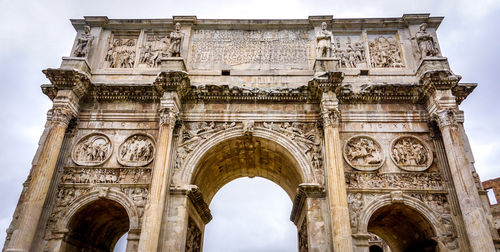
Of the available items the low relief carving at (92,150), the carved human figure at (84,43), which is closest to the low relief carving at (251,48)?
the carved human figure at (84,43)

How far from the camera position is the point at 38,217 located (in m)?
8.88

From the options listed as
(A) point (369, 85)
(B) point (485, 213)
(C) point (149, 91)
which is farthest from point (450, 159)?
(C) point (149, 91)

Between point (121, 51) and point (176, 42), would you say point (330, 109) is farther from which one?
point (121, 51)

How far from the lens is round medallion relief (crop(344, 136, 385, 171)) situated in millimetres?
10070

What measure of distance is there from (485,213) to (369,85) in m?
4.54

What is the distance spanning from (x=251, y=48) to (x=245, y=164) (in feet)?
13.5

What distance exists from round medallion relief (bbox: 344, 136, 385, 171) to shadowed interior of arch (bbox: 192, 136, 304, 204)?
1607 millimetres

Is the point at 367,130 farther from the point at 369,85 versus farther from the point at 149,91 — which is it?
the point at 149,91

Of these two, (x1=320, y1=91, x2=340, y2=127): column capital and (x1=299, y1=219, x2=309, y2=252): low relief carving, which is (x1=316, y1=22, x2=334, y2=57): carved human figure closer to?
(x1=320, y1=91, x2=340, y2=127): column capital

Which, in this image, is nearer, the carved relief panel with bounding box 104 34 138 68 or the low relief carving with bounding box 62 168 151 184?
the low relief carving with bounding box 62 168 151 184

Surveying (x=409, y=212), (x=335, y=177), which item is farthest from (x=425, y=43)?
(x=335, y=177)

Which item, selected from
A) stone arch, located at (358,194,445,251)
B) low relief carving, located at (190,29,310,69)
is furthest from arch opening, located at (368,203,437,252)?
low relief carving, located at (190,29,310,69)

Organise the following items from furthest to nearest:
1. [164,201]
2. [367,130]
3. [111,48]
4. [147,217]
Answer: [111,48]
[367,130]
[164,201]
[147,217]

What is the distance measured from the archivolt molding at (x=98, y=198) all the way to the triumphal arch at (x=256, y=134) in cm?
3
